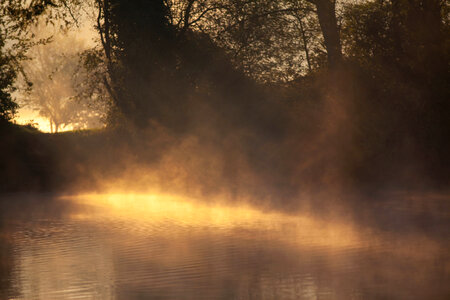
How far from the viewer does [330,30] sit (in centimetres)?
2806

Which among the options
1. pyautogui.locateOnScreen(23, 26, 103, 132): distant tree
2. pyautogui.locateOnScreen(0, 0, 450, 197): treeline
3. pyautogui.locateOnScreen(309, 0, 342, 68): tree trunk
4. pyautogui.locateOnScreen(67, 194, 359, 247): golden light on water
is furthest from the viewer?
pyautogui.locateOnScreen(23, 26, 103, 132): distant tree

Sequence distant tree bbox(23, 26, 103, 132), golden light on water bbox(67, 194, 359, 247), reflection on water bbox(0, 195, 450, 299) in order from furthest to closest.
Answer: distant tree bbox(23, 26, 103, 132), golden light on water bbox(67, 194, 359, 247), reflection on water bbox(0, 195, 450, 299)

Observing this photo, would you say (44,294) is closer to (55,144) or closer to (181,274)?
(181,274)

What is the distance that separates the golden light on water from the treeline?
4446 millimetres

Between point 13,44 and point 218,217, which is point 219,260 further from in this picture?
point 13,44

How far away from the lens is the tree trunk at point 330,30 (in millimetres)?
27139

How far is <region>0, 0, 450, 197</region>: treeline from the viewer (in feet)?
80.6

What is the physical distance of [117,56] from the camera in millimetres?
30625

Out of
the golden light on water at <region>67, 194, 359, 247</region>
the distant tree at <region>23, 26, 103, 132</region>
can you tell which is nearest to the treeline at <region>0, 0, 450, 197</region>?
the golden light on water at <region>67, 194, 359, 247</region>

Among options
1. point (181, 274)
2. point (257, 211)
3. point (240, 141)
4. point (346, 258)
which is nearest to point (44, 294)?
point (181, 274)

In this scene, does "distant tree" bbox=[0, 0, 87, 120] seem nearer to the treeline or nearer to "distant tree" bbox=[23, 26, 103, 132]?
the treeline

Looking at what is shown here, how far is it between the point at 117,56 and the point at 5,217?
501 inches

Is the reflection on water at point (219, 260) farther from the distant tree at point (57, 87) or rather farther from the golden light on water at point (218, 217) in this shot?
the distant tree at point (57, 87)

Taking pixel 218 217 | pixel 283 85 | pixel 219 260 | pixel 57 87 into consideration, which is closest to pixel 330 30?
pixel 283 85
